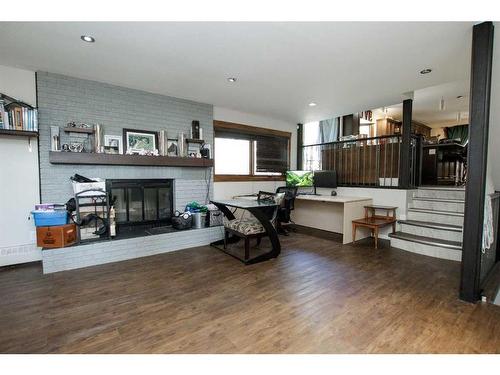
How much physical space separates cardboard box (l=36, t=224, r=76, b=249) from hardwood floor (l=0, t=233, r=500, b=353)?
0.35m

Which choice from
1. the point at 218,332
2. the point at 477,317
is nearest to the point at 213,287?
the point at 218,332

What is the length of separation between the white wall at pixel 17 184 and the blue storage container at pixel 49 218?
446 mm

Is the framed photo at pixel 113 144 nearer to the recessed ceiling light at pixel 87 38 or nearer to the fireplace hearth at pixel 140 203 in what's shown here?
the fireplace hearth at pixel 140 203

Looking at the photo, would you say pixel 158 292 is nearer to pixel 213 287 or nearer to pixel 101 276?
pixel 213 287

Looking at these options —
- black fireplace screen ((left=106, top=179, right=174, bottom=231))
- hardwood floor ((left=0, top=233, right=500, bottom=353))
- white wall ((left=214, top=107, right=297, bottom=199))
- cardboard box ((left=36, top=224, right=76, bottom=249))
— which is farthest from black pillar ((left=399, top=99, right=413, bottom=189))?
cardboard box ((left=36, top=224, right=76, bottom=249))

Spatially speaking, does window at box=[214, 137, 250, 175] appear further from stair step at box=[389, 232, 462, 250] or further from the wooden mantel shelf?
stair step at box=[389, 232, 462, 250]

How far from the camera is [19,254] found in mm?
3057

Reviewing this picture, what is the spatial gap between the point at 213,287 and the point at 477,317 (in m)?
2.28

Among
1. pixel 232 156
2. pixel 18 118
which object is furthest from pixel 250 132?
pixel 18 118

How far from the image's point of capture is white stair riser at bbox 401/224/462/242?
11.4ft

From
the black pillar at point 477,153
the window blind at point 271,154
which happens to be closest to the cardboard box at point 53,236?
the window blind at point 271,154

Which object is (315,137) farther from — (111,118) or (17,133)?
(17,133)

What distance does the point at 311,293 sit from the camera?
2340 mm

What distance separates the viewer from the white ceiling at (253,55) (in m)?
2.11
